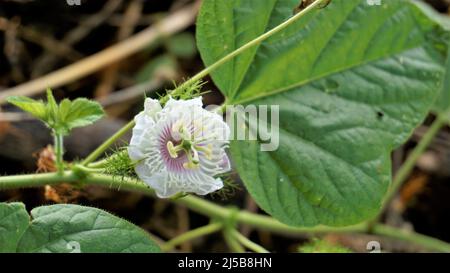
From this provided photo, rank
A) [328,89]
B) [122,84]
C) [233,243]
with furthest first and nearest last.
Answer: [122,84]
[233,243]
[328,89]

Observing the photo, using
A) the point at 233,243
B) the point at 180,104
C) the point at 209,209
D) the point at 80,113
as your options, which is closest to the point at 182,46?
the point at 209,209

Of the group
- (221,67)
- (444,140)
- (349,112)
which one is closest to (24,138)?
(221,67)

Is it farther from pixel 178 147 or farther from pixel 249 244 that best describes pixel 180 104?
pixel 249 244

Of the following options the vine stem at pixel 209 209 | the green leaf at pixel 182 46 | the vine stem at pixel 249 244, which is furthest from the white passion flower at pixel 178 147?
the green leaf at pixel 182 46

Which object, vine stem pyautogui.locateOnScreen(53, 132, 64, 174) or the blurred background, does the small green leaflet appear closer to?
vine stem pyautogui.locateOnScreen(53, 132, 64, 174)

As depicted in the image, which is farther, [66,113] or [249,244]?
[249,244]

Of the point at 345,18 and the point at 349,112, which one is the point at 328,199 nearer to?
the point at 349,112

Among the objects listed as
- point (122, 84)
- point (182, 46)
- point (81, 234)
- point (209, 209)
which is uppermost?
point (182, 46)
